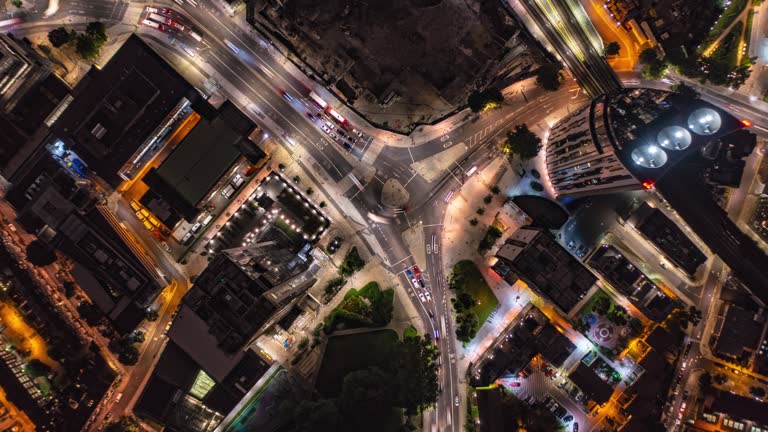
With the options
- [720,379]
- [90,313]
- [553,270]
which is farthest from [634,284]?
[90,313]

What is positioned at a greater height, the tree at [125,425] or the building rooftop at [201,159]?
the building rooftop at [201,159]

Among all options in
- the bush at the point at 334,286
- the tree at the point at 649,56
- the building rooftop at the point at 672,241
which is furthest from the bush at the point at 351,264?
the tree at the point at 649,56

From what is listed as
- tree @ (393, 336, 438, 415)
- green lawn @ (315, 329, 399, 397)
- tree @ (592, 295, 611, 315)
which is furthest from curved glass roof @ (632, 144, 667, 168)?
green lawn @ (315, 329, 399, 397)

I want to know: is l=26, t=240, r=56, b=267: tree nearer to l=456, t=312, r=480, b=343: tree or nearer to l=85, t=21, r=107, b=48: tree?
l=85, t=21, r=107, b=48: tree

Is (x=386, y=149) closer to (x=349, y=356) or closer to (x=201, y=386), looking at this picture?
(x=349, y=356)

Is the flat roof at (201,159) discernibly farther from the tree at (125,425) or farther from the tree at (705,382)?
the tree at (705,382)

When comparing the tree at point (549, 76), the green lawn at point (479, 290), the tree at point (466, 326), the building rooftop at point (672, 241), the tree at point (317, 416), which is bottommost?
the tree at point (317, 416)

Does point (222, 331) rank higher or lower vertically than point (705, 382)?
lower

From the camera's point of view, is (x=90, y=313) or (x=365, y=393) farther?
(x=90, y=313)
